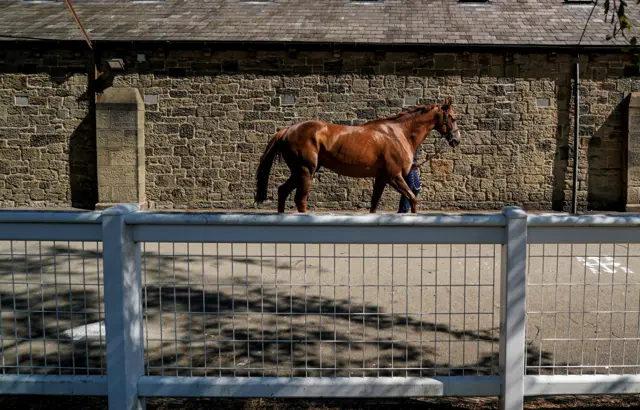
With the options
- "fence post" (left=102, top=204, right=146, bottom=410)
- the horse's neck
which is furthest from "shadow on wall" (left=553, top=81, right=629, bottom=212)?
"fence post" (left=102, top=204, right=146, bottom=410)

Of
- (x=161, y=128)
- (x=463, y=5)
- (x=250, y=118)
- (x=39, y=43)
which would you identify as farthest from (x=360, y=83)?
(x=39, y=43)

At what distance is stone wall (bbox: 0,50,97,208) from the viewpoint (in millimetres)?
14461

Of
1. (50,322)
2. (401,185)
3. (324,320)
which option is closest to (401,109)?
(401,185)

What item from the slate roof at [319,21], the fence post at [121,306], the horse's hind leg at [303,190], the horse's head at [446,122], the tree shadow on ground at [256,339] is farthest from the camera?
the slate roof at [319,21]

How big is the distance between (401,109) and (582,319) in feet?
36.9

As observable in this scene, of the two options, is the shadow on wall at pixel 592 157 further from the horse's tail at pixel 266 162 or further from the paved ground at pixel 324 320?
the horse's tail at pixel 266 162

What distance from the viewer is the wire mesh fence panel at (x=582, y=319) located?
3502 mm

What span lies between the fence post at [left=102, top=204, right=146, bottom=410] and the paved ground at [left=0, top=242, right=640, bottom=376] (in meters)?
0.11

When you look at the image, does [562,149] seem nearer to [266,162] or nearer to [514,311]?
[266,162]

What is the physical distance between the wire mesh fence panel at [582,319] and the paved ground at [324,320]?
0.02m

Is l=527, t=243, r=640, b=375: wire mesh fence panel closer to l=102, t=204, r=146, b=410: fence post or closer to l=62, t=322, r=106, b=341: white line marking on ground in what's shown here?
l=102, t=204, r=146, b=410: fence post

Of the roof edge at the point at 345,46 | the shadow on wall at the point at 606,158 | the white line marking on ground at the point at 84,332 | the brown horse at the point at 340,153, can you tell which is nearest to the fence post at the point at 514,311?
the white line marking on ground at the point at 84,332

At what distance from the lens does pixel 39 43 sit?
14.3 m

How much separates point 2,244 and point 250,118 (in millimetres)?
6336
